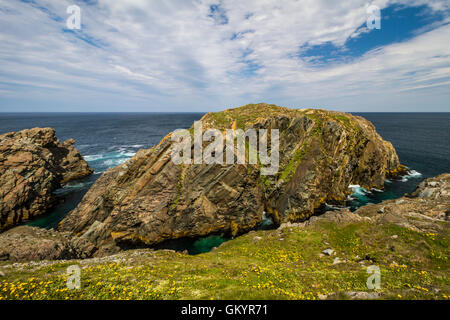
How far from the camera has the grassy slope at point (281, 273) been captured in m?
11.6

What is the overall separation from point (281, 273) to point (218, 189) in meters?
24.7

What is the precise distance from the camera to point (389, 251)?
19.4 m

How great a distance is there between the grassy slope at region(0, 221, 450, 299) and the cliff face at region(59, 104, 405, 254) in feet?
46.4

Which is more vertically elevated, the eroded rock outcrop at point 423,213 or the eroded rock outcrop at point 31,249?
the eroded rock outcrop at point 423,213

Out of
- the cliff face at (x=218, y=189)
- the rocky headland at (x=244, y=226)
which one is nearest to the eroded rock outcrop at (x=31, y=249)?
the rocky headland at (x=244, y=226)

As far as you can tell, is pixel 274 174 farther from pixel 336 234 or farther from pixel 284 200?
pixel 336 234

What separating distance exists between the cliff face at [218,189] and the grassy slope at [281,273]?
14.1 meters

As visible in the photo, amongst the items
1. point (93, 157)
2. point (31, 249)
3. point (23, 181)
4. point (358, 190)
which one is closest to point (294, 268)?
point (31, 249)

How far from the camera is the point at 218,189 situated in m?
39.8

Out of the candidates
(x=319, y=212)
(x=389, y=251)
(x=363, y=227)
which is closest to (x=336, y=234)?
(x=363, y=227)

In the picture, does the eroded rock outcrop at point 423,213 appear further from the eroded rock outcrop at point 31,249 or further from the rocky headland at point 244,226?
the eroded rock outcrop at point 31,249

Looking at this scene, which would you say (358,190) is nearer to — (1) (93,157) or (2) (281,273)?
(2) (281,273)

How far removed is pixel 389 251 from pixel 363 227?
4.83 m

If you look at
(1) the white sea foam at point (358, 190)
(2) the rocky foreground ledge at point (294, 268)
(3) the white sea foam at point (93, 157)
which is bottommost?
(1) the white sea foam at point (358, 190)
